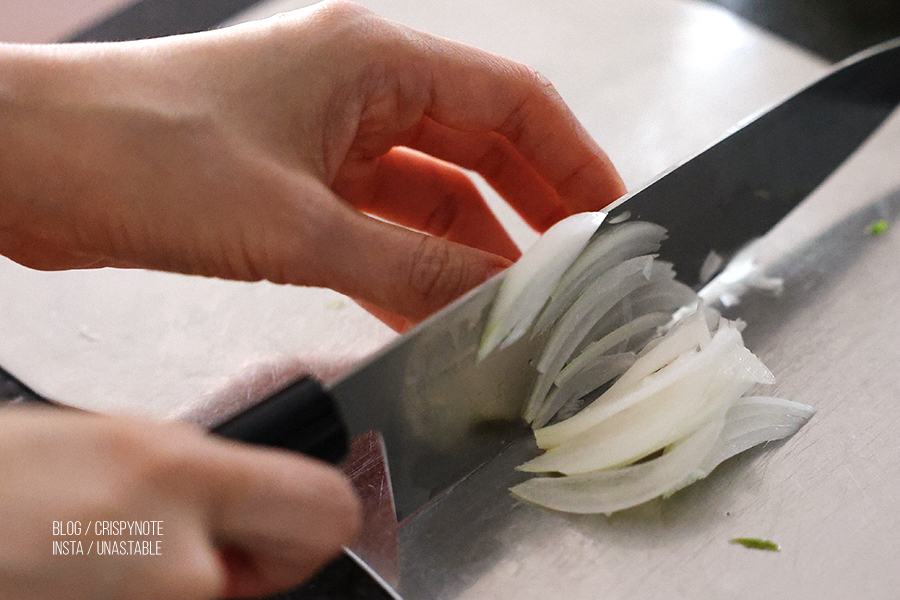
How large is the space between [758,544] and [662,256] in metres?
0.36

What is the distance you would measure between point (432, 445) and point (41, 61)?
0.63 meters

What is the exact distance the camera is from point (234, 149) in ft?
2.75

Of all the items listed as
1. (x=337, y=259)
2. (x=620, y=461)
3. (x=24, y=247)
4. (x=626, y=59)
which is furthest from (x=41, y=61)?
(x=626, y=59)

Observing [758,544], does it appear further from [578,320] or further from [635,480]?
[578,320]

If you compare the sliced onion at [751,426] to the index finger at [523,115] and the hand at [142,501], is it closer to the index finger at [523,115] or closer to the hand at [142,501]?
the index finger at [523,115]

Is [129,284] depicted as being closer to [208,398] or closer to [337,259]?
[208,398]

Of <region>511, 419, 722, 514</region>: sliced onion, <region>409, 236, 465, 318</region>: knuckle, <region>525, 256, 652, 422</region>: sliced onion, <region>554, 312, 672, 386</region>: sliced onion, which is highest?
<region>409, 236, 465, 318</region>: knuckle

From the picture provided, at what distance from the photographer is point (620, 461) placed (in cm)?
84

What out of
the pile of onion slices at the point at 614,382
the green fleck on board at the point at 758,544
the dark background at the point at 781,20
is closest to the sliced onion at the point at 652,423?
the pile of onion slices at the point at 614,382

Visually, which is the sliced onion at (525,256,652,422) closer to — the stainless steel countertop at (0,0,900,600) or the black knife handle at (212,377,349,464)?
the stainless steel countertop at (0,0,900,600)

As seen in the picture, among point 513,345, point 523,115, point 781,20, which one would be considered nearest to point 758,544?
point 513,345

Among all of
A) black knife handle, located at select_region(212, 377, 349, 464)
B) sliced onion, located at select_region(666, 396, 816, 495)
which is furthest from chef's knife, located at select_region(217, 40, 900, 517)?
sliced onion, located at select_region(666, 396, 816, 495)

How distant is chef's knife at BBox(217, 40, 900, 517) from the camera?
2.19 ft

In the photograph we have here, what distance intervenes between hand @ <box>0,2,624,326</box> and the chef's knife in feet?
0.36
